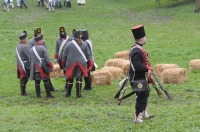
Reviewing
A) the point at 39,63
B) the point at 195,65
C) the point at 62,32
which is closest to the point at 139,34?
the point at 39,63

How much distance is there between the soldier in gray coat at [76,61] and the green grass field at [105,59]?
1.64ft

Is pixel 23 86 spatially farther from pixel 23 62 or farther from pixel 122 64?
pixel 122 64

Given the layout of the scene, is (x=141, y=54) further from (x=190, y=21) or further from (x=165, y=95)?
(x=190, y=21)

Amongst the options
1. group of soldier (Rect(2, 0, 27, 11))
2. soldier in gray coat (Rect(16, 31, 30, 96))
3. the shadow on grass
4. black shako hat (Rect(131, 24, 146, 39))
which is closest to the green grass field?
the shadow on grass

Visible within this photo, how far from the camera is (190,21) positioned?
34031 mm

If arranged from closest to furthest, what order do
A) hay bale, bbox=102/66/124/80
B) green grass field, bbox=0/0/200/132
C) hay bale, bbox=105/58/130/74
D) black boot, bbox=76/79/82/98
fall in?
green grass field, bbox=0/0/200/132
black boot, bbox=76/79/82/98
hay bale, bbox=102/66/124/80
hay bale, bbox=105/58/130/74

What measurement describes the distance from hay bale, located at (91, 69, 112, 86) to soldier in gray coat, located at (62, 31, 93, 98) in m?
1.77

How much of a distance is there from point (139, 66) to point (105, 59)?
40.8ft

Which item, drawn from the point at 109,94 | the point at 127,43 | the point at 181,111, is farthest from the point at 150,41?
the point at 181,111

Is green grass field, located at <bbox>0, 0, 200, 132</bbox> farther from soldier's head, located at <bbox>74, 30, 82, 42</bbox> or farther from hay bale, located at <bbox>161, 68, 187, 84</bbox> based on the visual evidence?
soldier's head, located at <bbox>74, 30, 82, 42</bbox>

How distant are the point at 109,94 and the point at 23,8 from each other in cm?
2817

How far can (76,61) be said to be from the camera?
1459cm

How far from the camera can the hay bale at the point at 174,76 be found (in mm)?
16312

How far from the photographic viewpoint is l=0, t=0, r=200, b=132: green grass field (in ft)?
36.3
